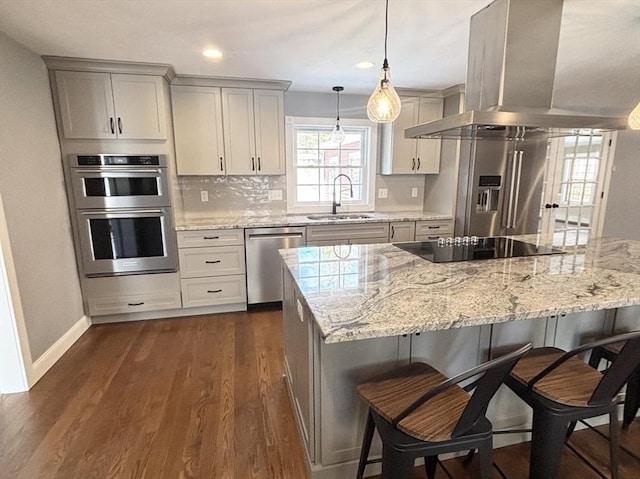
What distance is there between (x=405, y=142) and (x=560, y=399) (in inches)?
127

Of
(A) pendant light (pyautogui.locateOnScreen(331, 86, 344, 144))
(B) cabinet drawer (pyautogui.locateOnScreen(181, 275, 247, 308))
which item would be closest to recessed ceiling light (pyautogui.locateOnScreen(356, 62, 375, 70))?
(A) pendant light (pyautogui.locateOnScreen(331, 86, 344, 144))

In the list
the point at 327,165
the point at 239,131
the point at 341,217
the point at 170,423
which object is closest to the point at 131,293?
the point at 170,423

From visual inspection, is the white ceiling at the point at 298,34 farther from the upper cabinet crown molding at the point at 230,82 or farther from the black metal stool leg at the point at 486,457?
the black metal stool leg at the point at 486,457

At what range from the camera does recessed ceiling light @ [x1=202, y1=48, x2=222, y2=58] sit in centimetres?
266

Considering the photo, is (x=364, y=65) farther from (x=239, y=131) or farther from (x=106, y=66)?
(x=106, y=66)

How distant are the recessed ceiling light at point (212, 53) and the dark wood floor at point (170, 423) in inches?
92.7

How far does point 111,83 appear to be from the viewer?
2953 millimetres

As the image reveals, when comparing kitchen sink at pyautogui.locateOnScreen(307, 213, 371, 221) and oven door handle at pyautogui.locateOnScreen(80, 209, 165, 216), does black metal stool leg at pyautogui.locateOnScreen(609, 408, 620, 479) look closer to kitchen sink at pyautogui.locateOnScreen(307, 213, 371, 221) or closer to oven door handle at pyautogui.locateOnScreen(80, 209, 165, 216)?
kitchen sink at pyautogui.locateOnScreen(307, 213, 371, 221)

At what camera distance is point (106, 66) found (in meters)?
2.90

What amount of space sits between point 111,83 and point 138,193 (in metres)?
0.95

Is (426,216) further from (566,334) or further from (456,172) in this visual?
(566,334)

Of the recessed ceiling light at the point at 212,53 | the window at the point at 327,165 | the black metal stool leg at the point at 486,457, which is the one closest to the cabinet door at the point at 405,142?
the window at the point at 327,165

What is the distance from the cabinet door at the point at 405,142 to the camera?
393 centimetres

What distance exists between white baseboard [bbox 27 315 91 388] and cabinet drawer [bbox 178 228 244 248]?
1094mm
